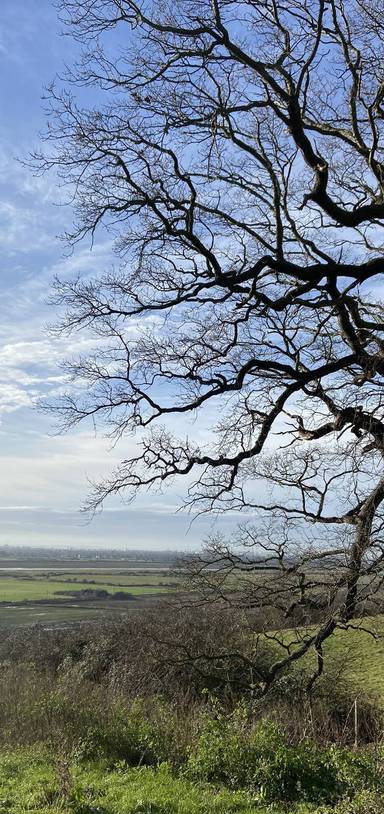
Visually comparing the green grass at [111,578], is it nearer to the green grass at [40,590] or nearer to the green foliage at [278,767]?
the green grass at [40,590]

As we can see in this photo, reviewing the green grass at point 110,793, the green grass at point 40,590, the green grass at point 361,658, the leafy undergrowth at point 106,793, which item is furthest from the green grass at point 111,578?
the green grass at point 110,793

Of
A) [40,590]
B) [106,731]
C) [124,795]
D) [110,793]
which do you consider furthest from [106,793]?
[40,590]

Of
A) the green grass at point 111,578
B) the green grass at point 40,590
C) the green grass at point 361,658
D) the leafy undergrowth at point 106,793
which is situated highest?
the green grass at point 111,578

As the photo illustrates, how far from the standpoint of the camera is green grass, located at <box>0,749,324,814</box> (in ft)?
25.5

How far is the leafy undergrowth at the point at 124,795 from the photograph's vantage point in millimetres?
7559

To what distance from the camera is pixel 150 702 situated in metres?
14.7

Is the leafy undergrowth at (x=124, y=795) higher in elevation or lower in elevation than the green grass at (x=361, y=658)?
lower

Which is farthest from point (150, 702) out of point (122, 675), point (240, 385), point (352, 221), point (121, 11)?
point (121, 11)

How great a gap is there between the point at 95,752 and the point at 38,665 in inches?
432

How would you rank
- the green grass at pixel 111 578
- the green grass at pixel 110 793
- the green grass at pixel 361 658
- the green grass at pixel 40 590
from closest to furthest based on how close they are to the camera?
the green grass at pixel 110 793 → the green grass at pixel 361 658 → the green grass at pixel 40 590 → the green grass at pixel 111 578

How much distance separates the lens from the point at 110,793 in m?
8.63

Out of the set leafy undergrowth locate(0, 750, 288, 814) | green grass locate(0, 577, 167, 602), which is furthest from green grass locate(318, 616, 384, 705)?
green grass locate(0, 577, 167, 602)

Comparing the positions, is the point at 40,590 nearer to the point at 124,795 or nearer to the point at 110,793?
the point at 110,793

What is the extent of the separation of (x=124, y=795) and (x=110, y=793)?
0.21m
